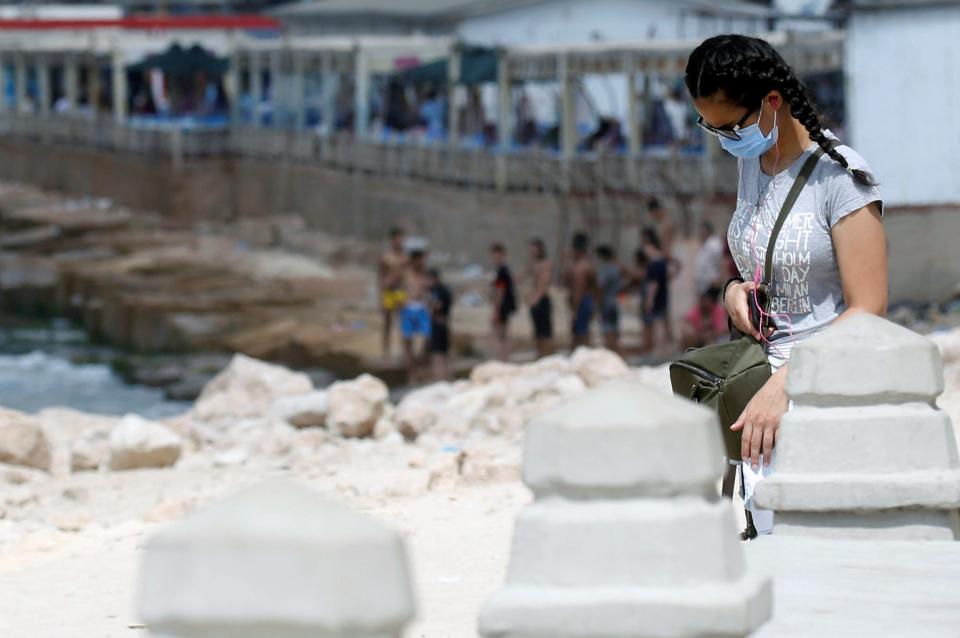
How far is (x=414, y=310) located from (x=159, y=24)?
28.4 meters

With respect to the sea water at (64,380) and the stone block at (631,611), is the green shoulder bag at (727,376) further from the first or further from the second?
the sea water at (64,380)

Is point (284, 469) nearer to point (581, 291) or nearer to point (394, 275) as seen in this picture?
point (581, 291)

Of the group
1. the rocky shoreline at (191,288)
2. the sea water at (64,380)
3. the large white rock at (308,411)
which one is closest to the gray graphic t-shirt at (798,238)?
the large white rock at (308,411)

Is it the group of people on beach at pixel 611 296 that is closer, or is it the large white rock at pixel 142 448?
the large white rock at pixel 142 448

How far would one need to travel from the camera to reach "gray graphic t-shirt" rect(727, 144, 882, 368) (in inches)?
178

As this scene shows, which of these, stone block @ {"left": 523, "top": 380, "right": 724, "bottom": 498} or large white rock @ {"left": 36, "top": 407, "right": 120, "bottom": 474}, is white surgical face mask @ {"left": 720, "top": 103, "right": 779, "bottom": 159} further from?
large white rock @ {"left": 36, "top": 407, "right": 120, "bottom": 474}

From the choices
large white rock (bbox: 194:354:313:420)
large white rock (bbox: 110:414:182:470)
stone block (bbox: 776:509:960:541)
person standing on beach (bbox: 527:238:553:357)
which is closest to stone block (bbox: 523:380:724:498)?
stone block (bbox: 776:509:960:541)

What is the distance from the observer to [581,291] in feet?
66.2

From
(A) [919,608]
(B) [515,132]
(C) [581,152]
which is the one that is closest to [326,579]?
(A) [919,608]

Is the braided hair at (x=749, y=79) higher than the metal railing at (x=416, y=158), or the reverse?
the braided hair at (x=749, y=79)

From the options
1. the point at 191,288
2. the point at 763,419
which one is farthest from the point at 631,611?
the point at 191,288

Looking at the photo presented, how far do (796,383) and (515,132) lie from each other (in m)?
26.8

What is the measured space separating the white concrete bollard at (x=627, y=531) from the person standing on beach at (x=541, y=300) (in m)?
15.9

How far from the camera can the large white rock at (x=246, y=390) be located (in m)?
16.6
